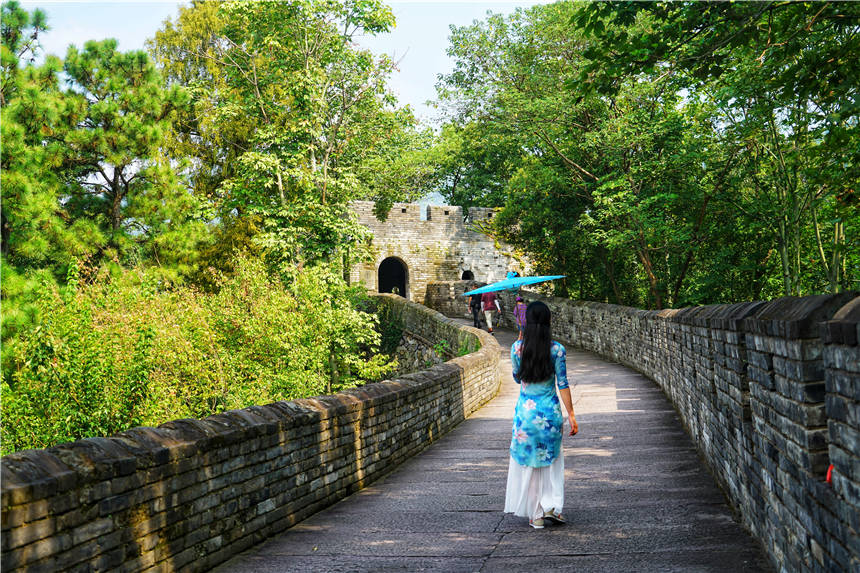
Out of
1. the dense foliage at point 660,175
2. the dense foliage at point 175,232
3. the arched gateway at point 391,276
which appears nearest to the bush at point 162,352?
the dense foliage at point 175,232

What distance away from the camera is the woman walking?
5.53m

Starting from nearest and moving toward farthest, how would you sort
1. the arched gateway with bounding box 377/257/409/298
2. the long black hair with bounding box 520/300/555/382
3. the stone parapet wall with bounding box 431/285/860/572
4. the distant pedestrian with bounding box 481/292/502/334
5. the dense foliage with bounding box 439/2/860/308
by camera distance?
the stone parapet wall with bounding box 431/285/860/572 < the long black hair with bounding box 520/300/555/382 < the dense foliage with bounding box 439/2/860/308 < the distant pedestrian with bounding box 481/292/502/334 < the arched gateway with bounding box 377/257/409/298

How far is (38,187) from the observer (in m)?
19.6

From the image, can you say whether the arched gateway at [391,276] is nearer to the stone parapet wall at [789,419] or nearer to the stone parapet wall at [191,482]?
the stone parapet wall at [191,482]

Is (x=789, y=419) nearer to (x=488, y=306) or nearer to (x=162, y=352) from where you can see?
(x=162, y=352)

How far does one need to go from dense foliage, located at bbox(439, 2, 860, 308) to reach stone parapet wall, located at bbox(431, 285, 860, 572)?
14.3ft

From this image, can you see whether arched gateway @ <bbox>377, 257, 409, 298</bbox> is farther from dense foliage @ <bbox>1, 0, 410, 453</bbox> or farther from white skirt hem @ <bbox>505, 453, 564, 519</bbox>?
white skirt hem @ <bbox>505, 453, 564, 519</bbox>

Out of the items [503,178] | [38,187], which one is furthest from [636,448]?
[503,178]

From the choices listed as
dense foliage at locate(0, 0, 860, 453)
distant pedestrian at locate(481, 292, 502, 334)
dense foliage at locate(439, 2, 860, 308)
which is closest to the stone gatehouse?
dense foliage at locate(0, 0, 860, 453)

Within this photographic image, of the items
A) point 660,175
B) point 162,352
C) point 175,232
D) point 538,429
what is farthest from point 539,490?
point 175,232

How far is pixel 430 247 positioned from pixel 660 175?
18.5 metres

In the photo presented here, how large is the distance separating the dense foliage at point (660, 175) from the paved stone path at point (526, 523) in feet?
13.9

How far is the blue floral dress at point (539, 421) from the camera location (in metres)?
5.58

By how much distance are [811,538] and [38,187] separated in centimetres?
2064
